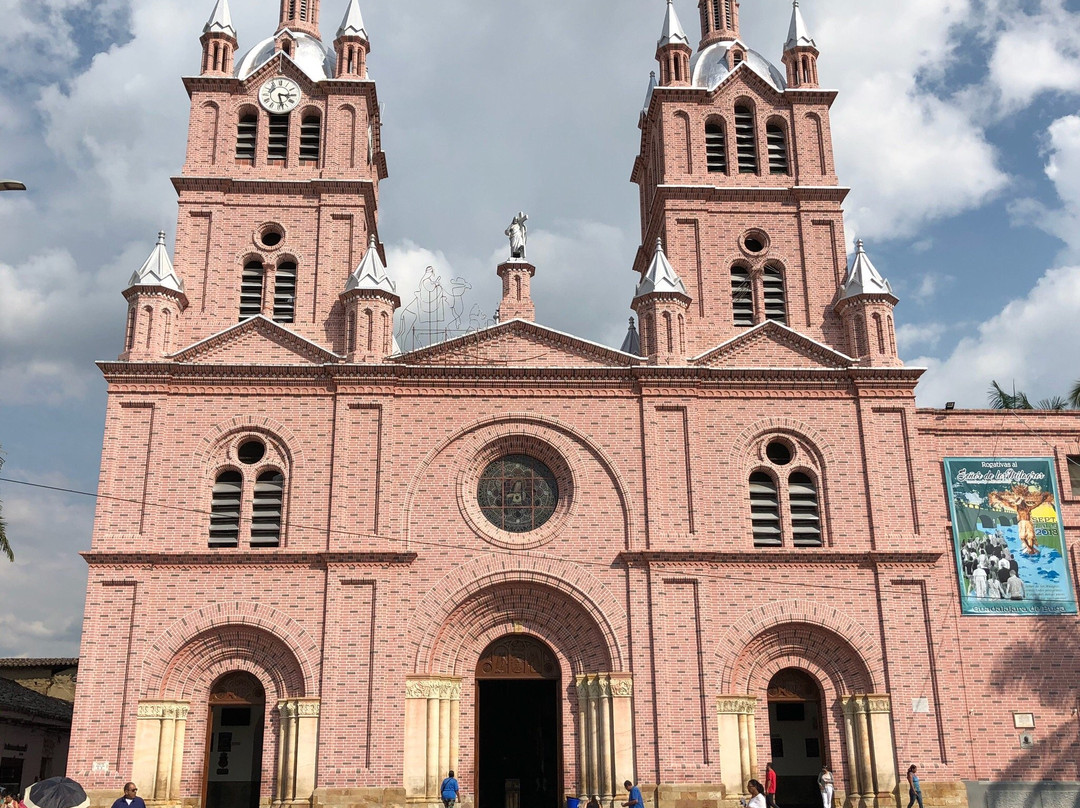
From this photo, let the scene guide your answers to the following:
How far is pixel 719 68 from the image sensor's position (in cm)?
3619

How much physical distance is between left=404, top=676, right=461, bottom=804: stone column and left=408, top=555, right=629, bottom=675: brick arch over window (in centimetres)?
55

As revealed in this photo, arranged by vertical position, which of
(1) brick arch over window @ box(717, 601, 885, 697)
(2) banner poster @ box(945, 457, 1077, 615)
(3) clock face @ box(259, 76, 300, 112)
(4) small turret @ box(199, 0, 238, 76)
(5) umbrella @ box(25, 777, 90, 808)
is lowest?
(5) umbrella @ box(25, 777, 90, 808)

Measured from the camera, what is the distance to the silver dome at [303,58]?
34.6 meters

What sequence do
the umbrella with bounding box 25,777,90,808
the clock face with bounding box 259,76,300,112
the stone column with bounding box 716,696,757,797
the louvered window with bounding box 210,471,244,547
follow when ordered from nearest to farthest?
the umbrella with bounding box 25,777,90,808, the stone column with bounding box 716,696,757,797, the louvered window with bounding box 210,471,244,547, the clock face with bounding box 259,76,300,112

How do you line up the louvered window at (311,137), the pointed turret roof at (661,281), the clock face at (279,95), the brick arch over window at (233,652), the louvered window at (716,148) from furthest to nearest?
the louvered window at (716,148) → the clock face at (279,95) → the louvered window at (311,137) → the pointed turret roof at (661,281) → the brick arch over window at (233,652)

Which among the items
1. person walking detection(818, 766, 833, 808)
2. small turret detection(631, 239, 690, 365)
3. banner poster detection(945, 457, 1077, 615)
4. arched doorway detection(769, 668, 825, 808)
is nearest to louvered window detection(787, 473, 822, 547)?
banner poster detection(945, 457, 1077, 615)

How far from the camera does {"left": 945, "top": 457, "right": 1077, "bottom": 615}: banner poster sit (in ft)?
93.8

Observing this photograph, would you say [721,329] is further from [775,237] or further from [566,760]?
[566,760]

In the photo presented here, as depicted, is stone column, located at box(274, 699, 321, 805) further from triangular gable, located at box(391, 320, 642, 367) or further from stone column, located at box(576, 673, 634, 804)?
triangular gable, located at box(391, 320, 642, 367)

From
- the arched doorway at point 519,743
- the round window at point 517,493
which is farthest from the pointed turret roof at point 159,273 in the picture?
the arched doorway at point 519,743

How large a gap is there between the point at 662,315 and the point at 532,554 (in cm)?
785

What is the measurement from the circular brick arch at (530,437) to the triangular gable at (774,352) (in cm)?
425

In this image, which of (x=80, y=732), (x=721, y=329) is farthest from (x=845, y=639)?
(x=80, y=732)

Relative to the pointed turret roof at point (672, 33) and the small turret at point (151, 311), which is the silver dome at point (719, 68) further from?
the small turret at point (151, 311)
